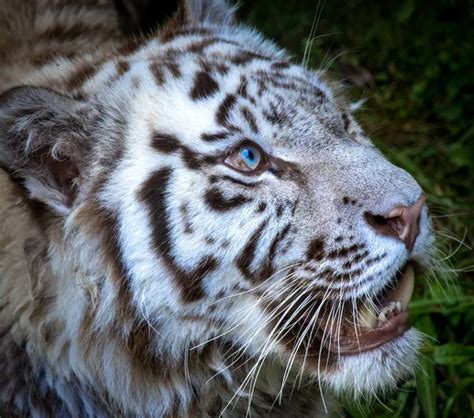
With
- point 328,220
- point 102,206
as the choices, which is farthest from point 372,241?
point 102,206

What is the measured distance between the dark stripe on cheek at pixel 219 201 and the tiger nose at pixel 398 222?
31cm

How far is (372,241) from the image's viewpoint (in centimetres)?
212

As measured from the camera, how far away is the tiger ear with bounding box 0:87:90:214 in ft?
6.83

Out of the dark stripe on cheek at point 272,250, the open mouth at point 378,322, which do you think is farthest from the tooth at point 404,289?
the dark stripe on cheek at point 272,250

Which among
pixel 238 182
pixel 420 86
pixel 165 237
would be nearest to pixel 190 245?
pixel 165 237

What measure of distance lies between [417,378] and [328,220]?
0.98m

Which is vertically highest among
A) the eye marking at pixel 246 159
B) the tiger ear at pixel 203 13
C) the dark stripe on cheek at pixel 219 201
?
the tiger ear at pixel 203 13

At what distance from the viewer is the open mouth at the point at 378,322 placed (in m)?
2.23

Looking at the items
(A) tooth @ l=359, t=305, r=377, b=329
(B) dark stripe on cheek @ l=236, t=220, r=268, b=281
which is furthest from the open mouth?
(B) dark stripe on cheek @ l=236, t=220, r=268, b=281

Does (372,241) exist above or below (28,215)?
above

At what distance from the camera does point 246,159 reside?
86.7 inches

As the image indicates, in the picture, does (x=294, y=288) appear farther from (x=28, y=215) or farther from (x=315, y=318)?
(x=28, y=215)

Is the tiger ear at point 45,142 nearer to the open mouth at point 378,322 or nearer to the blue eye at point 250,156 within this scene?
the blue eye at point 250,156

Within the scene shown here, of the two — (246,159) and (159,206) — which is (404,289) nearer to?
(246,159)
